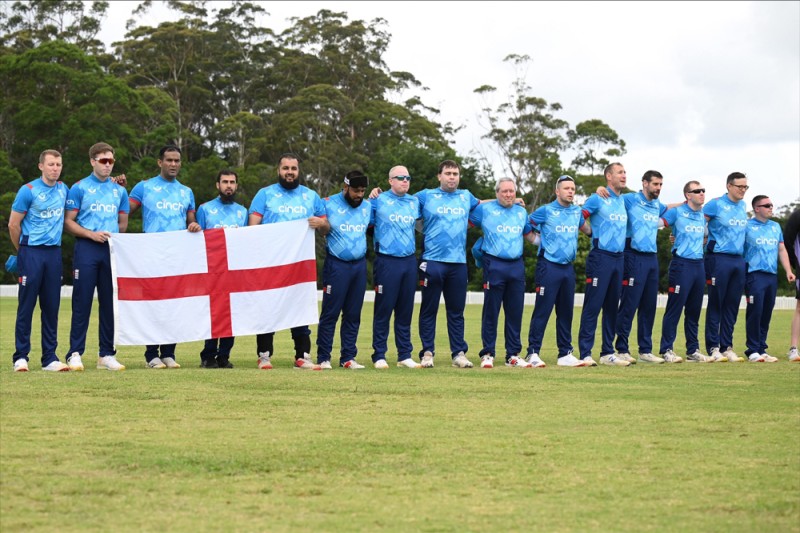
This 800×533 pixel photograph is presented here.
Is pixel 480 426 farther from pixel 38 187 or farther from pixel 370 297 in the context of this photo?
pixel 370 297

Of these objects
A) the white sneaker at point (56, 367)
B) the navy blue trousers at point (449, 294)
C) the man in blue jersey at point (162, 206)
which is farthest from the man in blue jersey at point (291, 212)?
the white sneaker at point (56, 367)

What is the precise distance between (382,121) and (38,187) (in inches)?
2368

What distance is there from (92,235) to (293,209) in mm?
2246

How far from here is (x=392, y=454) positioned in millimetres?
6832

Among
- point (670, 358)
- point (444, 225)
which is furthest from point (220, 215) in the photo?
point (670, 358)

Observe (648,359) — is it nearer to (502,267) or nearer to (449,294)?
(502,267)

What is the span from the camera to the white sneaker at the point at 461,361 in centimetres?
1321

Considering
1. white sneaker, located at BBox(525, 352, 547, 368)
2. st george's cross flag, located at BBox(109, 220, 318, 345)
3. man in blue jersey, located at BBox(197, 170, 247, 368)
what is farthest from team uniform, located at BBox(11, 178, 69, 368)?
white sneaker, located at BBox(525, 352, 547, 368)

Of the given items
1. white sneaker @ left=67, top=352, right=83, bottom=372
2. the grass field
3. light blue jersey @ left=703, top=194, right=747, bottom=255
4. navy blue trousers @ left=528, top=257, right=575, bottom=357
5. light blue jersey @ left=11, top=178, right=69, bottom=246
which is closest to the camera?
the grass field

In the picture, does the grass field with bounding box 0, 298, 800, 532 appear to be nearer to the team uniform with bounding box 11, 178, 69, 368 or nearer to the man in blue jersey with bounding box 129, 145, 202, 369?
the team uniform with bounding box 11, 178, 69, 368

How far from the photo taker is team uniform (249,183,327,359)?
13.0 m

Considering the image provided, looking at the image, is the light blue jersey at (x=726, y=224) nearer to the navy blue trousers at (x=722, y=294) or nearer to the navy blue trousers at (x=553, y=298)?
the navy blue trousers at (x=722, y=294)

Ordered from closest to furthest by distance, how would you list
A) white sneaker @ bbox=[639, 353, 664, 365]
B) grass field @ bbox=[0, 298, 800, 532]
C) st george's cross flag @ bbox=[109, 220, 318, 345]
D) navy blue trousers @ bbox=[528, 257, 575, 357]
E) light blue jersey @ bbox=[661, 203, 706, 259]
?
1. grass field @ bbox=[0, 298, 800, 532]
2. st george's cross flag @ bbox=[109, 220, 318, 345]
3. navy blue trousers @ bbox=[528, 257, 575, 357]
4. white sneaker @ bbox=[639, 353, 664, 365]
5. light blue jersey @ bbox=[661, 203, 706, 259]

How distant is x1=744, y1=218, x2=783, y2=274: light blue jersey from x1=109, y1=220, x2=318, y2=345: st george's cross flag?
6.16 meters
